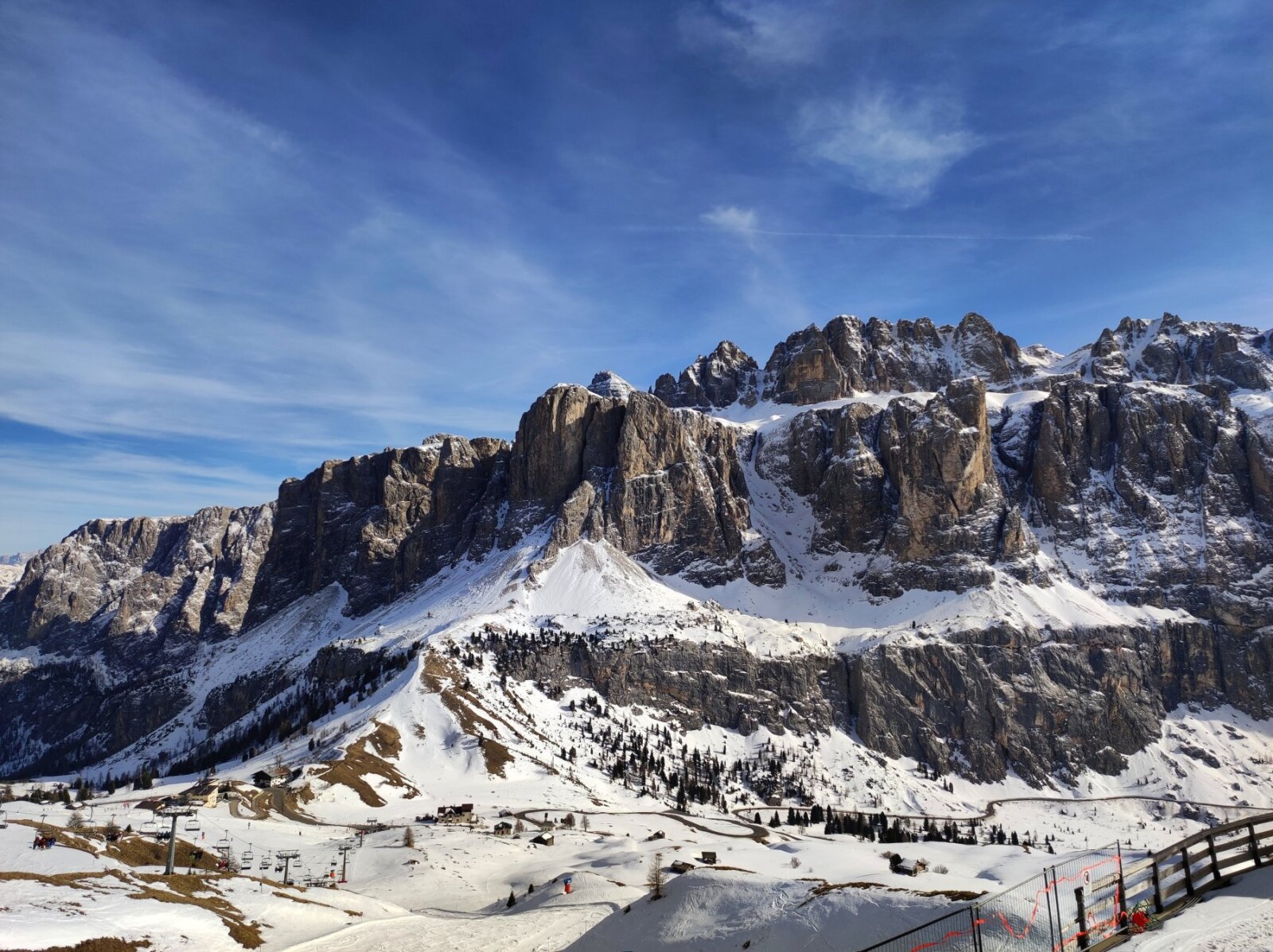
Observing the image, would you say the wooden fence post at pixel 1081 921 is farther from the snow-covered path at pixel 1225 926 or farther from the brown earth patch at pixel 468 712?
the brown earth patch at pixel 468 712

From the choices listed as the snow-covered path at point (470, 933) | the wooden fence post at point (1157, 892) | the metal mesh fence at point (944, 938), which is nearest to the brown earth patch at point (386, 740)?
the snow-covered path at point (470, 933)

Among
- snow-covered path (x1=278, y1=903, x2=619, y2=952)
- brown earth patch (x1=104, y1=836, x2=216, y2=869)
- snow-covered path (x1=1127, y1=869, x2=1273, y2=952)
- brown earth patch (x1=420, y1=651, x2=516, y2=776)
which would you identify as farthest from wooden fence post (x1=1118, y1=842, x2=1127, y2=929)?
brown earth patch (x1=420, y1=651, x2=516, y2=776)

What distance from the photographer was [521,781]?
15212cm

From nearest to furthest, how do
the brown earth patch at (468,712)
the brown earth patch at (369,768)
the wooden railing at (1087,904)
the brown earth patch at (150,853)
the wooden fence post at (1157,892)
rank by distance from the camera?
the wooden fence post at (1157,892)
the wooden railing at (1087,904)
the brown earth patch at (150,853)
the brown earth patch at (369,768)
the brown earth patch at (468,712)

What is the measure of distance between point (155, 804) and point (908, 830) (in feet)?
448

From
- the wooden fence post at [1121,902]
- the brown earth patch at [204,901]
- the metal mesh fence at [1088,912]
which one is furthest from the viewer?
the brown earth patch at [204,901]

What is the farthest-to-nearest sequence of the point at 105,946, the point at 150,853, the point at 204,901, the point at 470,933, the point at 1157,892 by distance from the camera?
the point at 150,853, the point at 470,933, the point at 204,901, the point at 105,946, the point at 1157,892

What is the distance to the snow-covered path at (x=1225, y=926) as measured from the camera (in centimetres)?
1711

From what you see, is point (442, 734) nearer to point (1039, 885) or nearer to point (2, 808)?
point (2, 808)

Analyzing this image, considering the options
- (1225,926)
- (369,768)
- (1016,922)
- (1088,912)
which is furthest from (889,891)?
(369,768)

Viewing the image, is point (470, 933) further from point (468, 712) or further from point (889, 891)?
point (468, 712)

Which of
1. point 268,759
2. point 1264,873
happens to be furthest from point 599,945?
point 268,759

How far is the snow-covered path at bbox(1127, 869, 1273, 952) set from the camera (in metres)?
17.1

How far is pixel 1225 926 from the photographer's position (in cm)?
1775
